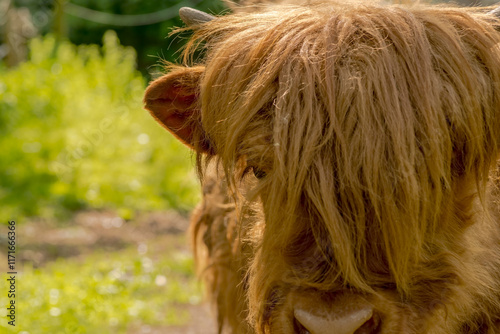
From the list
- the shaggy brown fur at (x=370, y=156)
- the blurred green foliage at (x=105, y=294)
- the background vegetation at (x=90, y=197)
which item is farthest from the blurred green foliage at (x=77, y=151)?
the shaggy brown fur at (x=370, y=156)

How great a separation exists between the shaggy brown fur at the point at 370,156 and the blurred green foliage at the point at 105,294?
2381 millimetres

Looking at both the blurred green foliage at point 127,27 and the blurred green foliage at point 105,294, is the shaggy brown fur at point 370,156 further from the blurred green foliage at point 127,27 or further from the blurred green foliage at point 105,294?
the blurred green foliage at point 127,27

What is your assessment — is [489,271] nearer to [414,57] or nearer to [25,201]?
[414,57]

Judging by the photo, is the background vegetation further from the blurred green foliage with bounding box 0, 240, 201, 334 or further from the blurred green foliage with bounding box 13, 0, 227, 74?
the blurred green foliage with bounding box 13, 0, 227, 74

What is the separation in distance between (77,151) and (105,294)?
3.36 m

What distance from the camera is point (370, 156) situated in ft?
7.50

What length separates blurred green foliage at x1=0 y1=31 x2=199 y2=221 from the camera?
8172mm

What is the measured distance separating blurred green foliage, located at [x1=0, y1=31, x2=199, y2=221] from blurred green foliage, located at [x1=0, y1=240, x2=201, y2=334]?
1.56 m

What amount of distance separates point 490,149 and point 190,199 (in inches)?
248

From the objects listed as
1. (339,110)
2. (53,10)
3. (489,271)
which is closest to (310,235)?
(339,110)

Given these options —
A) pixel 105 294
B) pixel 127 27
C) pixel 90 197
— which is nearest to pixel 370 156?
pixel 105 294

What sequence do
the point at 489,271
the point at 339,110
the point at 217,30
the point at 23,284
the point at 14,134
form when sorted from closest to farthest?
the point at 339,110 < the point at 489,271 < the point at 217,30 < the point at 23,284 < the point at 14,134

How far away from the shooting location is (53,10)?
14.3 metres

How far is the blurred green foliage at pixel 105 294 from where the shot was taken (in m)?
4.65
